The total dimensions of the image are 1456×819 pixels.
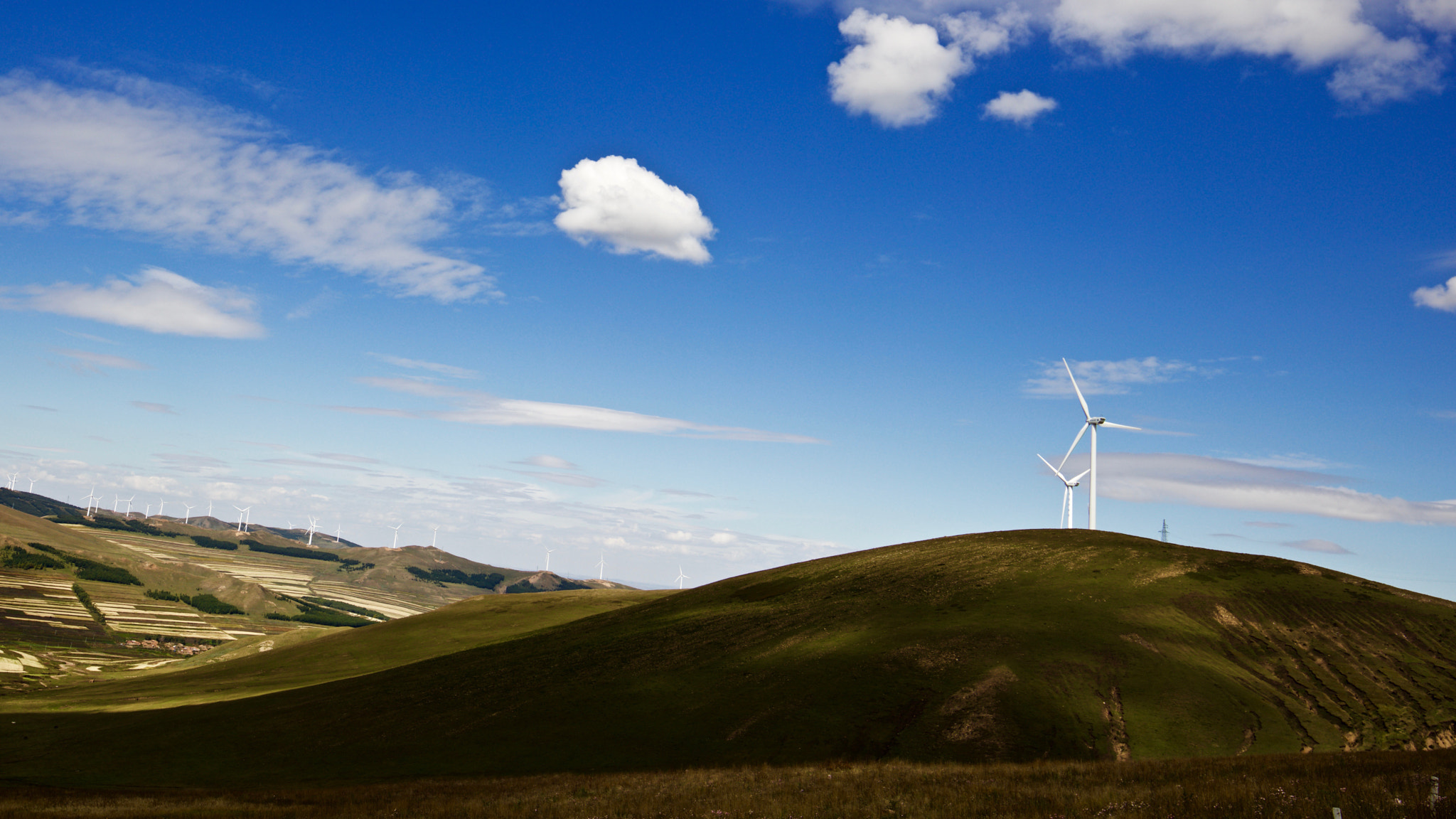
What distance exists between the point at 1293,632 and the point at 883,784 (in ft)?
149

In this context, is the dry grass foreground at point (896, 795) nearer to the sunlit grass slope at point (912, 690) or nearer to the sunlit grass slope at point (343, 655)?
the sunlit grass slope at point (912, 690)

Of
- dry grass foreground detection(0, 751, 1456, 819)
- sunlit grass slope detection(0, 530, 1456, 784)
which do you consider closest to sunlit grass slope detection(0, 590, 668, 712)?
sunlit grass slope detection(0, 530, 1456, 784)

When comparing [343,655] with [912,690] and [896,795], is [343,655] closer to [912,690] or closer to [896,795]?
[912,690]

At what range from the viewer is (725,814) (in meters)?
23.4

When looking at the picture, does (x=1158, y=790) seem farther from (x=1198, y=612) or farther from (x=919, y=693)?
(x=1198, y=612)

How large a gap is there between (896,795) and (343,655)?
105954mm

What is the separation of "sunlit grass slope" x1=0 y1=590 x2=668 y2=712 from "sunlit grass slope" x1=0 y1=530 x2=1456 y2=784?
11241 mm

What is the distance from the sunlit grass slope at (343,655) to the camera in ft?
300

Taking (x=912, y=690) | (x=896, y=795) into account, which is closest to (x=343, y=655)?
(x=912, y=690)

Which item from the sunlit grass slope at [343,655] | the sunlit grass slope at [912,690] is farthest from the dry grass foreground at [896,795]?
the sunlit grass slope at [343,655]

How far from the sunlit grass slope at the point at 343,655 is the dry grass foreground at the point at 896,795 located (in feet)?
190

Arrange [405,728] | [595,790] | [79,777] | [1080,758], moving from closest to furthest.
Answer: [595,790] → [1080,758] → [79,777] → [405,728]

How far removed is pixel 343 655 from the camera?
360 feet

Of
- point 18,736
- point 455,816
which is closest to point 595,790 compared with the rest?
point 455,816
